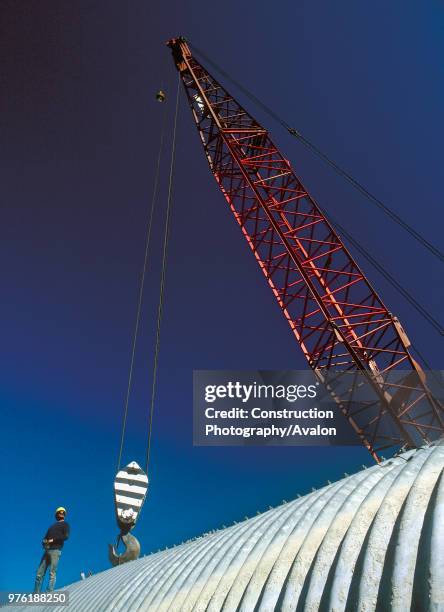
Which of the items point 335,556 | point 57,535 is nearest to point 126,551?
point 57,535

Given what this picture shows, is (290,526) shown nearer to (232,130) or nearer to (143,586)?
(143,586)

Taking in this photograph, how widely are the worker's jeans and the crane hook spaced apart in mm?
1288

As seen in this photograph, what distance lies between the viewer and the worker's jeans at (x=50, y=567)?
501 inches

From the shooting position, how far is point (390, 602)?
12.5 ft

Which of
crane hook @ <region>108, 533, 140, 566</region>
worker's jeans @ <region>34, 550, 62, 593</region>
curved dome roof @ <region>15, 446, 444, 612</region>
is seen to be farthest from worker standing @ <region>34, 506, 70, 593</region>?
curved dome roof @ <region>15, 446, 444, 612</region>

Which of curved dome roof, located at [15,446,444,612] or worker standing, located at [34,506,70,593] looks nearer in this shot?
curved dome roof, located at [15,446,444,612]

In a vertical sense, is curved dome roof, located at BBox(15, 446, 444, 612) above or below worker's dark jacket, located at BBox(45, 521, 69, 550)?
below

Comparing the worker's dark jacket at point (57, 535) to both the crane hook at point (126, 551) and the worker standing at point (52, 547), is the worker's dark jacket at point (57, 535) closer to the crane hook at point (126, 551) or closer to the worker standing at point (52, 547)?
the worker standing at point (52, 547)

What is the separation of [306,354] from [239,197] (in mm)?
10827

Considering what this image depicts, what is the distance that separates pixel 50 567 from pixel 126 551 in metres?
1.93

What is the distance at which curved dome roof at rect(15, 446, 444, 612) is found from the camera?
12.9 ft

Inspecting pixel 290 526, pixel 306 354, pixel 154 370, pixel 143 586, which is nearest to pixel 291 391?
pixel 154 370

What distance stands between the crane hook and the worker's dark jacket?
119 centimetres

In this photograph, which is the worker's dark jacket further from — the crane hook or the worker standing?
the crane hook
